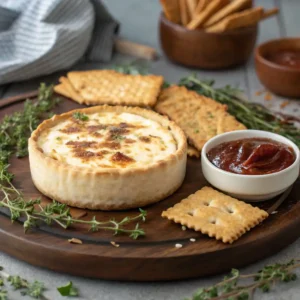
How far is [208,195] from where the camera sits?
3.79 m

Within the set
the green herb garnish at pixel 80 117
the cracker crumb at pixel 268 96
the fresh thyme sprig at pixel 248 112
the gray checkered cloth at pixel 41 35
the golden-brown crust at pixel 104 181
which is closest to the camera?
the golden-brown crust at pixel 104 181

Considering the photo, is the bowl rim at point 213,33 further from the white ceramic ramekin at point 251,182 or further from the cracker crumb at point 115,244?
the cracker crumb at point 115,244

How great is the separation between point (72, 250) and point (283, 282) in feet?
3.51

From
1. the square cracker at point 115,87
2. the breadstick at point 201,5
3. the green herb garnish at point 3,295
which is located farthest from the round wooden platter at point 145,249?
the breadstick at point 201,5

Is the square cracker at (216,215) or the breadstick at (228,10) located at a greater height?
the breadstick at (228,10)

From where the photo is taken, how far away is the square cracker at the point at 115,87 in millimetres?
4891

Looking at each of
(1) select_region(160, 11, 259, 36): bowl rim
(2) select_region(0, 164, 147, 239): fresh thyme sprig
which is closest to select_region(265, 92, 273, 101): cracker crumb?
(1) select_region(160, 11, 259, 36): bowl rim

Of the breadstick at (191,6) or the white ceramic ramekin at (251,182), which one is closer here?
the white ceramic ramekin at (251,182)

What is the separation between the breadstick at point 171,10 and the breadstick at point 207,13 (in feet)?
0.55

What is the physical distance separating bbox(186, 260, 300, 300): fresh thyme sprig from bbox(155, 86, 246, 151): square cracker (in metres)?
1.17

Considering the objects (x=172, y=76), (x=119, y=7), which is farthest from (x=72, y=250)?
(x=119, y=7)

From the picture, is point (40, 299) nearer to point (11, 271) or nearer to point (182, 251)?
point (11, 271)

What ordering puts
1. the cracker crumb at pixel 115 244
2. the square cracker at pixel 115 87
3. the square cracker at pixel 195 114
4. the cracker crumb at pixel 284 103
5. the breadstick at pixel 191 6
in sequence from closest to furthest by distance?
the cracker crumb at pixel 115 244
the square cracker at pixel 195 114
the square cracker at pixel 115 87
the cracker crumb at pixel 284 103
the breadstick at pixel 191 6

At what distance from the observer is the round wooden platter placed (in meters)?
3.39
